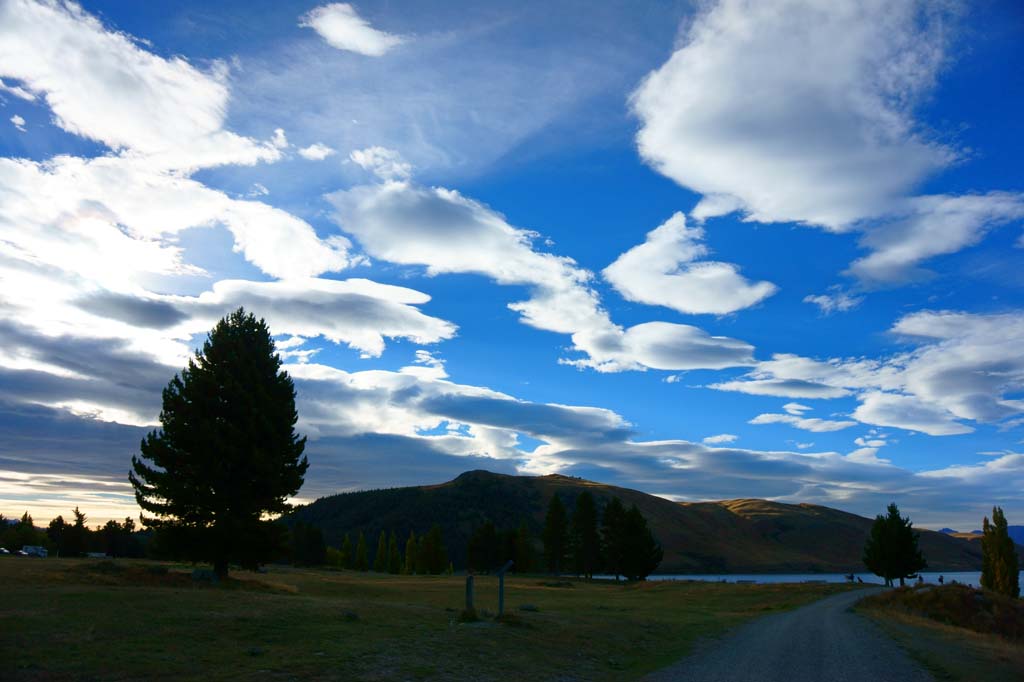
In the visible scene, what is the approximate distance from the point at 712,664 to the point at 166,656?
14.5m

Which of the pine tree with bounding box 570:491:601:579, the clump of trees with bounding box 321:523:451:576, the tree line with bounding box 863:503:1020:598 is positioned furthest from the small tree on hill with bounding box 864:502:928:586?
the clump of trees with bounding box 321:523:451:576

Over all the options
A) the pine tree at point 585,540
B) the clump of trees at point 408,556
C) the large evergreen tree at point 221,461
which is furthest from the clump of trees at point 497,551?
the large evergreen tree at point 221,461

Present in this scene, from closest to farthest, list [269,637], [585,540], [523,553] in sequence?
[269,637] → [585,540] → [523,553]

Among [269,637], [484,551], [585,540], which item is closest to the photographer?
[269,637]

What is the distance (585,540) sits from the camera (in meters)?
103

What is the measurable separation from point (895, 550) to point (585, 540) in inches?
1634

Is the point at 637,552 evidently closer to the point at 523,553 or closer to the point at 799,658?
the point at 523,553

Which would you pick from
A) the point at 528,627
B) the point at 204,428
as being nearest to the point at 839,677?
the point at 528,627

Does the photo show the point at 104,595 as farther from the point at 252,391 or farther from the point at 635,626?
the point at 635,626

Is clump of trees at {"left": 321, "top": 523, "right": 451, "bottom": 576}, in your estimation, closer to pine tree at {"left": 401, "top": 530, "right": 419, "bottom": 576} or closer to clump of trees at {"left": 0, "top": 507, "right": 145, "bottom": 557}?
pine tree at {"left": 401, "top": 530, "right": 419, "bottom": 576}

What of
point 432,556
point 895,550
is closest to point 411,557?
point 432,556

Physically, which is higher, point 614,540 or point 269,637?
point 614,540

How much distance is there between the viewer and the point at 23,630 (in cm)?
1521

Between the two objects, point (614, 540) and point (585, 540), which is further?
point (585, 540)
